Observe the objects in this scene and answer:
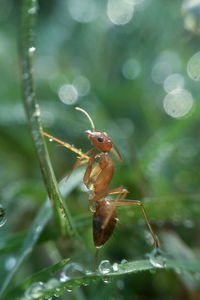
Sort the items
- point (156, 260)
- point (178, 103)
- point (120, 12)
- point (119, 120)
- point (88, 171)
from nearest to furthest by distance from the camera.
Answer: point (156, 260) → point (88, 171) → point (178, 103) → point (119, 120) → point (120, 12)

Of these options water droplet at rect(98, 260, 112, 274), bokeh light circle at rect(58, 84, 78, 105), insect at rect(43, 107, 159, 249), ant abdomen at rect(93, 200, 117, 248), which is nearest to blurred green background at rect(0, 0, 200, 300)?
bokeh light circle at rect(58, 84, 78, 105)

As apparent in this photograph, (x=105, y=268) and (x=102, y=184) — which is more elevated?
(x=102, y=184)

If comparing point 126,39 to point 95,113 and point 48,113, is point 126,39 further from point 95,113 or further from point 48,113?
point 48,113

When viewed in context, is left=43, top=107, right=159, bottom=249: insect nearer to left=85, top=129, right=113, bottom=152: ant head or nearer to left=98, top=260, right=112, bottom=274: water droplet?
left=85, top=129, right=113, bottom=152: ant head

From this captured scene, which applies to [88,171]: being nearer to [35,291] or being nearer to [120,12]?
[35,291]

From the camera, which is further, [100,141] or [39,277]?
[100,141]

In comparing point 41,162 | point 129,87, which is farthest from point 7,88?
point 41,162

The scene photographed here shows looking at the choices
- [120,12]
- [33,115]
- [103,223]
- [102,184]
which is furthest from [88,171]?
[120,12]

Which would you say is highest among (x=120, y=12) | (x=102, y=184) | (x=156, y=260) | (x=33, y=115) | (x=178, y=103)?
(x=120, y=12)
